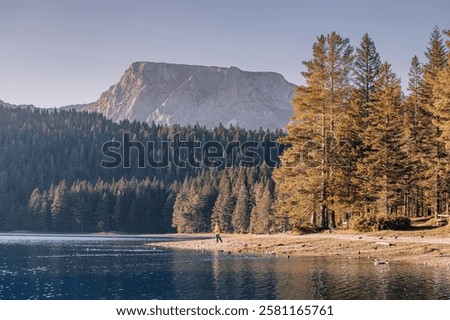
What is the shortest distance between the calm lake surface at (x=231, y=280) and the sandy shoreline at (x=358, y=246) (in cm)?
300

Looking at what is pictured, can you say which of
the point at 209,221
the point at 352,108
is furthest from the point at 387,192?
the point at 209,221

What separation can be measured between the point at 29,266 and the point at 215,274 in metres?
17.0

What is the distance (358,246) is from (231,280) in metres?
18.9

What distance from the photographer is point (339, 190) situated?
207 feet

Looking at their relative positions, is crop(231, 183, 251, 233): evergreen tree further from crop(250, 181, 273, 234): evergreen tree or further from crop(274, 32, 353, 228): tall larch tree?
crop(274, 32, 353, 228): tall larch tree

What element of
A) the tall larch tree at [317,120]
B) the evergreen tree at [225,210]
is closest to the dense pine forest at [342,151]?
the tall larch tree at [317,120]

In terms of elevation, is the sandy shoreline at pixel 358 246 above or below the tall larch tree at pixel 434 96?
below

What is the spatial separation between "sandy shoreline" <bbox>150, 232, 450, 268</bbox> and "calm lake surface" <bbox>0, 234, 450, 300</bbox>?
9.85 feet

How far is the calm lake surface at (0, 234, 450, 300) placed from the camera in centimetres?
2988

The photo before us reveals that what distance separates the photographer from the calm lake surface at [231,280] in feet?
98.0

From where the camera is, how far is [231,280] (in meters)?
35.1

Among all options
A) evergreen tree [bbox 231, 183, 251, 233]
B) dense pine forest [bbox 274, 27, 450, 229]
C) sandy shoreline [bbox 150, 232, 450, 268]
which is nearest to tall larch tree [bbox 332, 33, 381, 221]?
dense pine forest [bbox 274, 27, 450, 229]

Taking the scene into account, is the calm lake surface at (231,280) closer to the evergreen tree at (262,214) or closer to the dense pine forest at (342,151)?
the dense pine forest at (342,151)
